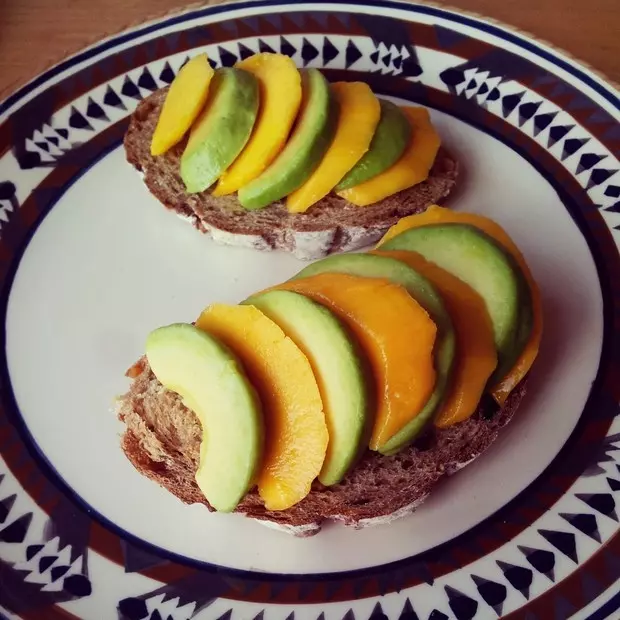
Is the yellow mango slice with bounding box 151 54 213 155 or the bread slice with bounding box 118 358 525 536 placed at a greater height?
the yellow mango slice with bounding box 151 54 213 155

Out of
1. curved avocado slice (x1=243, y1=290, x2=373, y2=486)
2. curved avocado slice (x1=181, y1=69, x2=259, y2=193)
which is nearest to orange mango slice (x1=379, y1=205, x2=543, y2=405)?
curved avocado slice (x1=243, y1=290, x2=373, y2=486)

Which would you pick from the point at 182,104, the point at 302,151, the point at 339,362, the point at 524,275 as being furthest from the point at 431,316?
the point at 182,104

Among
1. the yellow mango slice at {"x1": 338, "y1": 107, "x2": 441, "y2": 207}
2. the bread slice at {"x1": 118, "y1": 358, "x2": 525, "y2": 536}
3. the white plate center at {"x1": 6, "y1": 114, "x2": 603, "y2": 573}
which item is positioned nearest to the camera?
the bread slice at {"x1": 118, "y1": 358, "x2": 525, "y2": 536}

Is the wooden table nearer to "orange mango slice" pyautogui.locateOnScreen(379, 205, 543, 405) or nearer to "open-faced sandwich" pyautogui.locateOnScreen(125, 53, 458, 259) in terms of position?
"open-faced sandwich" pyautogui.locateOnScreen(125, 53, 458, 259)

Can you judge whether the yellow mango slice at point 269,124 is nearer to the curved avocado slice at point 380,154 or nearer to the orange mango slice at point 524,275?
the curved avocado slice at point 380,154

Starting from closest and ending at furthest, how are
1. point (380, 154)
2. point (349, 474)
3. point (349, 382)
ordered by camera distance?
point (349, 382) → point (349, 474) → point (380, 154)

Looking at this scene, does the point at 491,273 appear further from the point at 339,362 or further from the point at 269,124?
the point at 269,124
